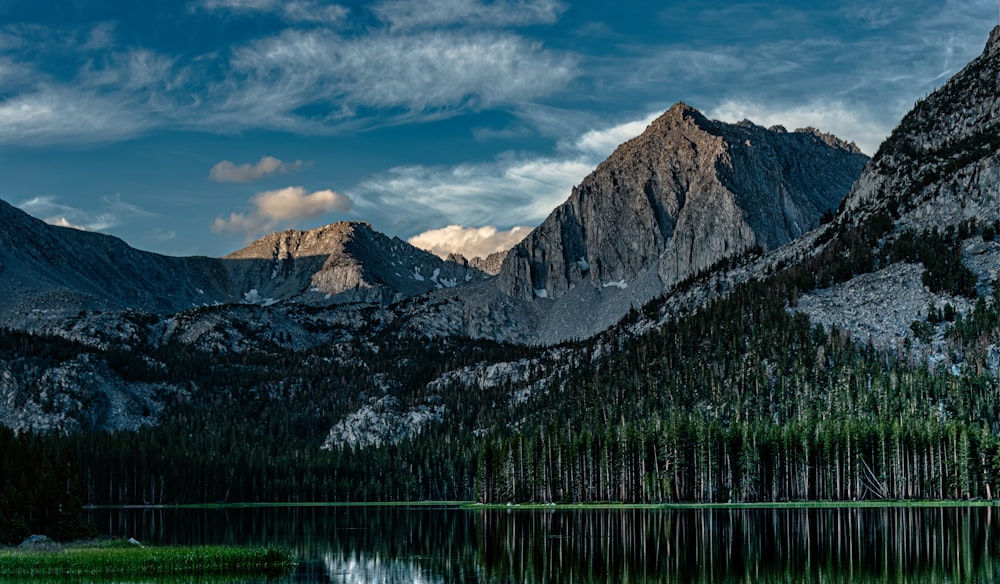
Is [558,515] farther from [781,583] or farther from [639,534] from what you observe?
[781,583]

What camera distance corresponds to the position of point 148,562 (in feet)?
291

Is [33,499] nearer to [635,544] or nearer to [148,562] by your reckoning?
[148,562]

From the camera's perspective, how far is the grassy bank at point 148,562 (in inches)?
3410

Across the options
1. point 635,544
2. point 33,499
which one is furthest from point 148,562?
point 635,544

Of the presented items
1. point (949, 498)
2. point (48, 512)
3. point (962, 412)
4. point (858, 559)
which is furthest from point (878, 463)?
point (48, 512)

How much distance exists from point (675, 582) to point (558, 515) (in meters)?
88.3

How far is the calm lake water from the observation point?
76.2 meters

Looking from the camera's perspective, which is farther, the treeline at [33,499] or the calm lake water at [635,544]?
the treeline at [33,499]

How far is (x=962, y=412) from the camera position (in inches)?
7825

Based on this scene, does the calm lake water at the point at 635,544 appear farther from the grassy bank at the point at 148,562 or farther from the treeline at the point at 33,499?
the treeline at the point at 33,499

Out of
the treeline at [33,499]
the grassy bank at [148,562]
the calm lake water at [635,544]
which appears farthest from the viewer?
the treeline at [33,499]

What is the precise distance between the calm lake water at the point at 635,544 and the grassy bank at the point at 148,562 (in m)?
4.13

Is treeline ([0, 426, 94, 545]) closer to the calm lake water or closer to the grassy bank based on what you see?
the calm lake water

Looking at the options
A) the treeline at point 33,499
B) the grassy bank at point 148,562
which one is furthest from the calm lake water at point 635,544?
the treeline at point 33,499
